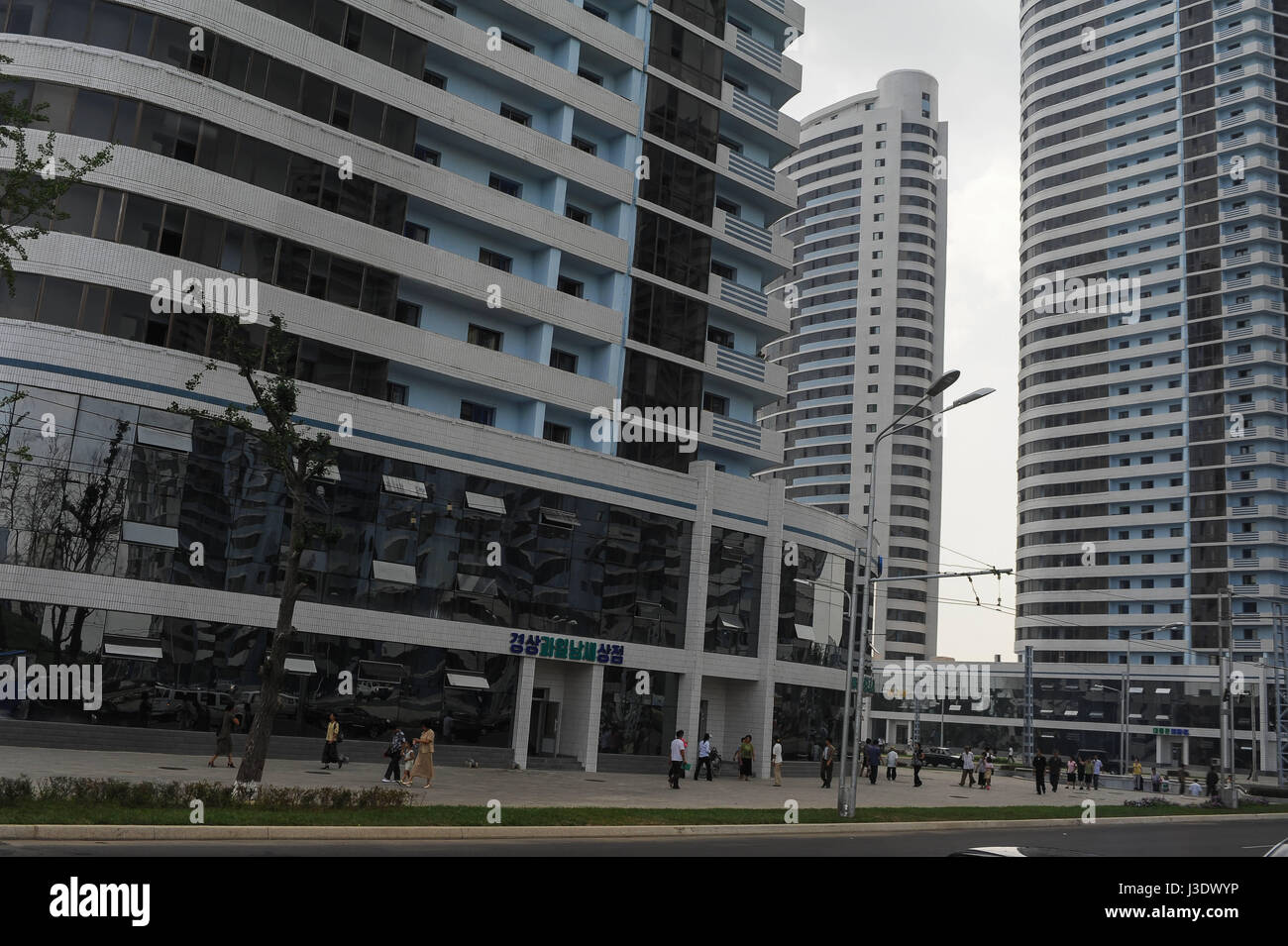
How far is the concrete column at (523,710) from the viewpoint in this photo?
3822 centimetres

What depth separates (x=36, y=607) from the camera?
2964cm

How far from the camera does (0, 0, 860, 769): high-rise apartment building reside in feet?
103

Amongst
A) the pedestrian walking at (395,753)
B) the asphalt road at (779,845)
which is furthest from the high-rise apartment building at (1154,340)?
the pedestrian walking at (395,753)

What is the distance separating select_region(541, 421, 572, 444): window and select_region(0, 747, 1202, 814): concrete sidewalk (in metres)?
13.5

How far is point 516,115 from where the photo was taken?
148 feet

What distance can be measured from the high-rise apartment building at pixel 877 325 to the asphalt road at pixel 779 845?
9798 centimetres

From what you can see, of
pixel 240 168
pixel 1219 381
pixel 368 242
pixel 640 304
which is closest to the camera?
pixel 240 168

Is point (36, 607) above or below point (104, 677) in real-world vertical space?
above

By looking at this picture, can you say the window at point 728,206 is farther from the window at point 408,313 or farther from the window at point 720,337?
the window at point 408,313

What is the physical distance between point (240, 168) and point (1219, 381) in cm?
9688

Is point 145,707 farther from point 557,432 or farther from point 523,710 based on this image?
point 557,432

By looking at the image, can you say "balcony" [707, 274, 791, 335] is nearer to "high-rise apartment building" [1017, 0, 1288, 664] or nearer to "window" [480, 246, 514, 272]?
"window" [480, 246, 514, 272]
